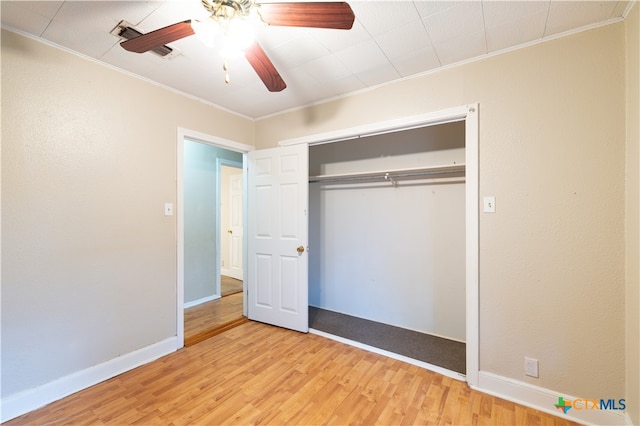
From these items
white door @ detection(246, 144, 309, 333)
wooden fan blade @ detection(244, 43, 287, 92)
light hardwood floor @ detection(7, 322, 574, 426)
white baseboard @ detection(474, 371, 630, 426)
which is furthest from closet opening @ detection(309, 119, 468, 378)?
wooden fan blade @ detection(244, 43, 287, 92)

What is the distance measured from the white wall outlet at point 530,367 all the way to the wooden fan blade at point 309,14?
7.78ft

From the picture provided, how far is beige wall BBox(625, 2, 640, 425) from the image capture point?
56.9 inches

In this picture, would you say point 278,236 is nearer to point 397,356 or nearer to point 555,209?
point 397,356

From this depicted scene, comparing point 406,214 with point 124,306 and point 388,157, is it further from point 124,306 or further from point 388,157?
point 124,306

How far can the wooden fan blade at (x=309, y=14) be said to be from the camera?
A: 3.71 ft

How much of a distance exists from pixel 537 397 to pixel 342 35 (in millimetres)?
2769

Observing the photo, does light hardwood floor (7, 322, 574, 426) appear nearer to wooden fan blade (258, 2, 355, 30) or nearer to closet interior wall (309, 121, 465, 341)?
closet interior wall (309, 121, 465, 341)

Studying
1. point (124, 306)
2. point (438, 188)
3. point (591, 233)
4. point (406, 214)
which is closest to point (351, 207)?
point (406, 214)

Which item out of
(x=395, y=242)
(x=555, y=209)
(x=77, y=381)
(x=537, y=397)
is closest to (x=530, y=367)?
(x=537, y=397)

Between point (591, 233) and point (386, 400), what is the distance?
1732 millimetres

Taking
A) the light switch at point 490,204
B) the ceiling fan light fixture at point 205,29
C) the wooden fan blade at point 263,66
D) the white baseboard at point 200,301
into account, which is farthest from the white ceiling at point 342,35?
the white baseboard at point 200,301

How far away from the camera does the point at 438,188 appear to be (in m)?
2.85

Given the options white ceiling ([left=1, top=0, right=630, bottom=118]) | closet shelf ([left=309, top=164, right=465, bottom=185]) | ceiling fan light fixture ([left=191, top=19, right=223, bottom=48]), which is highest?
white ceiling ([left=1, top=0, right=630, bottom=118])

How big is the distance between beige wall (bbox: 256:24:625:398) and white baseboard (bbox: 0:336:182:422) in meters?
2.73
